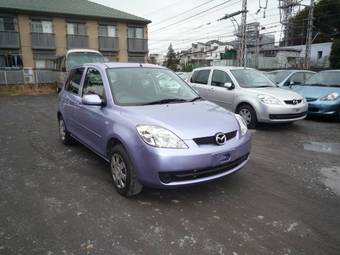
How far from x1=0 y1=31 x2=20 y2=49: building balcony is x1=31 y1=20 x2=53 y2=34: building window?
1.43 metres

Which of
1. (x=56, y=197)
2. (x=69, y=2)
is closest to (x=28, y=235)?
(x=56, y=197)

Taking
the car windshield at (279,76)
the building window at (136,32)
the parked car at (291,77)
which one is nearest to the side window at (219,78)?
the parked car at (291,77)

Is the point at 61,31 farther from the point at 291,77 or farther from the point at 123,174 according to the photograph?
the point at 123,174

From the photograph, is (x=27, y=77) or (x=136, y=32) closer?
(x=27, y=77)

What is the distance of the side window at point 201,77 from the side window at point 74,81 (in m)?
4.19

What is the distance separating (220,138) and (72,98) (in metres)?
3.03

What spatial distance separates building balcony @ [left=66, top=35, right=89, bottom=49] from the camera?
24172 mm

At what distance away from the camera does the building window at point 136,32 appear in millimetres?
26734

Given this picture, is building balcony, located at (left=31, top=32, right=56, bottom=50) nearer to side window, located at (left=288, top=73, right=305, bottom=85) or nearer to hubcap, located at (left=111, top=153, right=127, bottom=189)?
side window, located at (left=288, top=73, right=305, bottom=85)

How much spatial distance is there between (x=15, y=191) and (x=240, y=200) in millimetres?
2935

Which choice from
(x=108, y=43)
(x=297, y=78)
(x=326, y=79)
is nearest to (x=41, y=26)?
(x=108, y=43)

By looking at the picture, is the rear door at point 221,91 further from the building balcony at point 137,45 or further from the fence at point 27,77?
the building balcony at point 137,45

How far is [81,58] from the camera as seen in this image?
47.4 ft

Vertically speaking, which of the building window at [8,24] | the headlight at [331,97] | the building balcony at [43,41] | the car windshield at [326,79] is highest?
the building window at [8,24]
